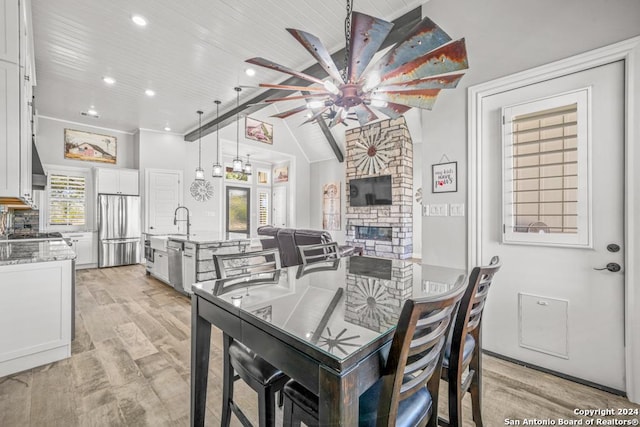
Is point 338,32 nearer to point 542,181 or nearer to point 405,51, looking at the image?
point 405,51

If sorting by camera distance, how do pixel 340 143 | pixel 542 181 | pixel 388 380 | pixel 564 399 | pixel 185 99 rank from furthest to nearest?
pixel 340 143 < pixel 185 99 < pixel 542 181 < pixel 564 399 < pixel 388 380

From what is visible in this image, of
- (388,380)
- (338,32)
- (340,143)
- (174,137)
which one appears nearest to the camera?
(388,380)

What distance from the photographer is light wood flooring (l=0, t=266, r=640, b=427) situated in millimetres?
1644

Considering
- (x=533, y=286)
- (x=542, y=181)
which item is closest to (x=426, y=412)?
(x=533, y=286)

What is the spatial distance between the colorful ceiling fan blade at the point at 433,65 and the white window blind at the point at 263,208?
8040 millimetres

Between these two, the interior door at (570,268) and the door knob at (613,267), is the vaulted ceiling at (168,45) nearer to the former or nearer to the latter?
the interior door at (570,268)

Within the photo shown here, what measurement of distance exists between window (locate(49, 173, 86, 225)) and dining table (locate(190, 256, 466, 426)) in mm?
6346

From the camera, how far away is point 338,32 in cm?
323

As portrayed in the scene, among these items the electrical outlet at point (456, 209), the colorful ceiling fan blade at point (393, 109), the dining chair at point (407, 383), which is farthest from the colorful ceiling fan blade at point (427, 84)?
the dining chair at point (407, 383)

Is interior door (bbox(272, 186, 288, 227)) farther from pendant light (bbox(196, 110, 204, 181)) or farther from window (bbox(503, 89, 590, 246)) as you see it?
window (bbox(503, 89, 590, 246))

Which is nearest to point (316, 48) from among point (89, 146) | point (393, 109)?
point (393, 109)

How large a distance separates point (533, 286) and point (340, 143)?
21.0 ft

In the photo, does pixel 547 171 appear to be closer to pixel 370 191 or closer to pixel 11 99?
pixel 11 99

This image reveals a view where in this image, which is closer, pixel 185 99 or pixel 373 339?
pixel 373 339
